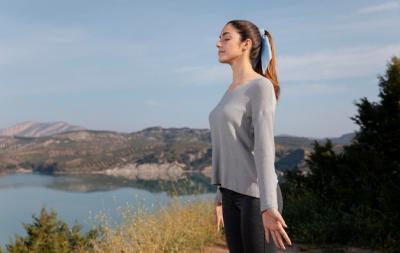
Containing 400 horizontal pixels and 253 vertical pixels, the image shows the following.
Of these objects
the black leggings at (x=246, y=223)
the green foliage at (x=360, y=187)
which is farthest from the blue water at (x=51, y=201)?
the black leggings at (x=246, y=223)

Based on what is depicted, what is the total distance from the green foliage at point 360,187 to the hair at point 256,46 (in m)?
5.91

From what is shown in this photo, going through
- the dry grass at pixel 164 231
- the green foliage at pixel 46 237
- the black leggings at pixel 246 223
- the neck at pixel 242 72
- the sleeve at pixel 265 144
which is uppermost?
the neck at pixel 242 72

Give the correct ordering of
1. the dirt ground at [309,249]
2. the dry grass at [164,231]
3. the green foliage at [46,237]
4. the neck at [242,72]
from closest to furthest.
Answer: the neck at [242,72], the dry grass at [164,231], the dirt ground at [309,249], the green foliage at [46,237]

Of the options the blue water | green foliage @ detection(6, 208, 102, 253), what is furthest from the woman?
the blue water

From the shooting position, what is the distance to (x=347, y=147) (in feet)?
35.8

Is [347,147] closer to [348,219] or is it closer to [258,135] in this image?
[348,219]

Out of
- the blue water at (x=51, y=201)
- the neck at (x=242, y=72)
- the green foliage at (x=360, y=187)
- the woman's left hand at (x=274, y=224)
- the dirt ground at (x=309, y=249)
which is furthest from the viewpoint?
the blue water at (x=51, y=201)

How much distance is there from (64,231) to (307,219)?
55.9 feet

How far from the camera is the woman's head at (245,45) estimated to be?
7.68 ft

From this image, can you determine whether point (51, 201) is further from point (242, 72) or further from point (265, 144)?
point (265, 144)

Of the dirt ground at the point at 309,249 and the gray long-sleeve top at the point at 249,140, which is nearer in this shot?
the gray long-sleeve top at the point at 249,140

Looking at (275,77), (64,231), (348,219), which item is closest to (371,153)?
(348,219)

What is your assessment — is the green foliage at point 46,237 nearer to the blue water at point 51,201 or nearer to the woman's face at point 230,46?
the woman's face at point 230,46

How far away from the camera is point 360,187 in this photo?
10055mm
